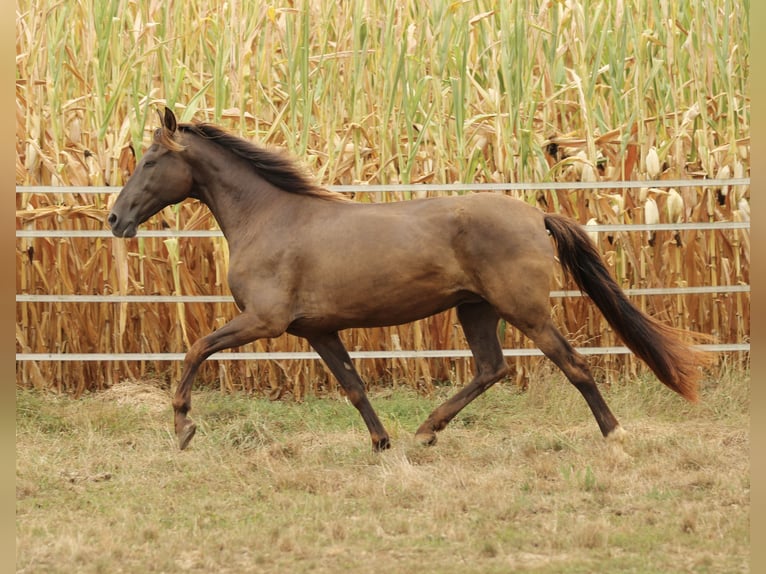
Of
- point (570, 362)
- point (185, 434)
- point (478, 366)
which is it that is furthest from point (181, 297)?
point (570, 362)

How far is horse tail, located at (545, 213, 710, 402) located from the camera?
5.75 m

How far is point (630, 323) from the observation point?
5.81 meters

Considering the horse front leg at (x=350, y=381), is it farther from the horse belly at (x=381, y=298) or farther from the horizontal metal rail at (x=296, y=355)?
the horizontal metal rail at (x=296, y=355)

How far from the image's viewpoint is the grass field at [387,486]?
12.9 feet

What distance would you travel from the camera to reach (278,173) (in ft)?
20.2

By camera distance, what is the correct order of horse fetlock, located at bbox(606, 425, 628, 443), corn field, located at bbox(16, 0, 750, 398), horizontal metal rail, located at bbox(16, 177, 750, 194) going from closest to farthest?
horse fetlock, located at bbox(606, 425, 628, 443) < horizontal metal rail, located at bbox(16, 177, 750, 194) < corn field, located at bbox(16, 0, 750, 398)

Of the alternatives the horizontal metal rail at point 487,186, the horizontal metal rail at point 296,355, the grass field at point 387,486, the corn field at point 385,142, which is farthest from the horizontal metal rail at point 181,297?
the horizontal metal rail at point 487,186

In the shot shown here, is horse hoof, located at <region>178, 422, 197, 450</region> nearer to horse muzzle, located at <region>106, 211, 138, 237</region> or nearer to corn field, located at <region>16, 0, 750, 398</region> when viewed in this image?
horse muzzle, located at <region>106, 211, 138, 237</region>

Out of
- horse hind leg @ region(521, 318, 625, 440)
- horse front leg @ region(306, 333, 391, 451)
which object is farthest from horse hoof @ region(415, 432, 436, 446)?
horse hind leg @ region(521, 318, 625, 440)

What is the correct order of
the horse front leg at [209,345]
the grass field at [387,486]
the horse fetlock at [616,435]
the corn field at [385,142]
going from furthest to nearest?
1. the corn field at [385,142]
2. the horse front leg at [209,345]
3. the horse fetlock at [616,435]
4. the grass field at [387,486]

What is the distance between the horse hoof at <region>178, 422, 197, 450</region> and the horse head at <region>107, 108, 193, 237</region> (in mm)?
1207

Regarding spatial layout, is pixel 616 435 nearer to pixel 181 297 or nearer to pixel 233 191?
pixel 233 191

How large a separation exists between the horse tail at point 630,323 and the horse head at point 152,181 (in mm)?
2230

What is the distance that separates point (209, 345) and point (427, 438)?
1388 millimetres
